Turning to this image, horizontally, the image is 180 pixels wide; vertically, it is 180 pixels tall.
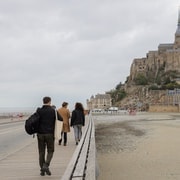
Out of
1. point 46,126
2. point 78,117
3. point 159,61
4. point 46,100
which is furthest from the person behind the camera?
point 159,61

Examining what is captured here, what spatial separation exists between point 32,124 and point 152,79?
157 metres

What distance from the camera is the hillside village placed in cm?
13512

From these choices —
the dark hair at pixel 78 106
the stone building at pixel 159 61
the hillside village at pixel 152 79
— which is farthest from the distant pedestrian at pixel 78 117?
the stone building at pixel 159 61

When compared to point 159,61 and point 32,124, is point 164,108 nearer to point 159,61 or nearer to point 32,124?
point 159,61

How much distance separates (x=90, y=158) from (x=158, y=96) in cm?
12348

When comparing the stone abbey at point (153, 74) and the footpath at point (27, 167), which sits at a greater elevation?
the stone abbey at point (153, 74)

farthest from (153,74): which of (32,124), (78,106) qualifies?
(32,124)

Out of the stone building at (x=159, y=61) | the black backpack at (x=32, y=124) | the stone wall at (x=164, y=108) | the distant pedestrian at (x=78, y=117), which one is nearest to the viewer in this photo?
the black backpack at (x=32, y=124)

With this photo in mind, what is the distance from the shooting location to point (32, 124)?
8195 mm

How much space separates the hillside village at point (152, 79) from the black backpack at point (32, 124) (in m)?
118

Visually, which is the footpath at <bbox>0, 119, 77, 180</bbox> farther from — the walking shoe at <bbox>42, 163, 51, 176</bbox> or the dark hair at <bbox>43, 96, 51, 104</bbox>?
the dark hair at <bbox>43, 96, 51, 104</bbox>

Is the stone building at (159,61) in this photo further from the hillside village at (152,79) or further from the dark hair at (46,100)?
the dark hair at (46,100)

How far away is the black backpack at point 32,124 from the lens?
Result: 815 cm

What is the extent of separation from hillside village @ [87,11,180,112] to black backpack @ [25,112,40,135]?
387 feet
